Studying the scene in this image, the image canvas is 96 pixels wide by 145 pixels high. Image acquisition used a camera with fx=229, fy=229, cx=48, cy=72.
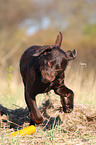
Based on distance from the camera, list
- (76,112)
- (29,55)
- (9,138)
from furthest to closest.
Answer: (76,112), (29,55), (9,138)

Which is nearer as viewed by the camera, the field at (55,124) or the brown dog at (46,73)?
the brown dog at (46,73)

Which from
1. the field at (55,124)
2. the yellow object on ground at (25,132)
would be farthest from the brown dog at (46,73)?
the field at (55,124)

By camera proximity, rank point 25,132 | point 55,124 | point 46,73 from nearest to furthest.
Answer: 1. point 46,73
2. point 25,132
3. point 55,124

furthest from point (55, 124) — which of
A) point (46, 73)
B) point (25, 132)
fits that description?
point (46, 73)

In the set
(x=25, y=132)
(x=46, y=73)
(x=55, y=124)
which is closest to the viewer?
(x=46, y=73)

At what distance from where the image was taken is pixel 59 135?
10.7 feet

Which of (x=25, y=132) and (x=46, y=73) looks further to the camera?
(x=25, y=132)

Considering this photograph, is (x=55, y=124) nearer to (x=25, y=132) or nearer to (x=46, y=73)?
(x=25, y=132)

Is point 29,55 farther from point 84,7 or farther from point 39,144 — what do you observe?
point 84,7

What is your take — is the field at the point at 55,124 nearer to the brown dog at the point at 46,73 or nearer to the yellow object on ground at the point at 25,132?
the yellow object on ground at the point at 25,132

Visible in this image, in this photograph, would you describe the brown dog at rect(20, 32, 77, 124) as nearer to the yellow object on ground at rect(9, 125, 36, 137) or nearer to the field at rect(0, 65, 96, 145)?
the yellow object on ground at rect(9, 125, 36, 137)

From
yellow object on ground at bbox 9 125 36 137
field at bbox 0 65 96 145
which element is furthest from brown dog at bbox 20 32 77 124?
field at bbox 0 65 96 145

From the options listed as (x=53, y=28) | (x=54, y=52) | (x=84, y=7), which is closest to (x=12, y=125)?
(x=54, y=52)

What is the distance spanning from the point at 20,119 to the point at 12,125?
14.3 inches
